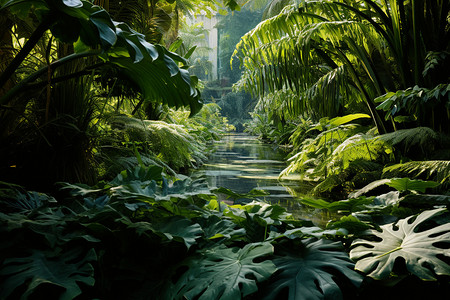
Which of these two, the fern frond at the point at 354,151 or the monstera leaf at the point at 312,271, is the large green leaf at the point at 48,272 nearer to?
the monstera leaf at the point at 312,271

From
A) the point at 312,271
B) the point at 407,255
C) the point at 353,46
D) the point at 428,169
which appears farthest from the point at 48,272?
the point at 353,46

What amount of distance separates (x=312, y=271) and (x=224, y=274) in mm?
216

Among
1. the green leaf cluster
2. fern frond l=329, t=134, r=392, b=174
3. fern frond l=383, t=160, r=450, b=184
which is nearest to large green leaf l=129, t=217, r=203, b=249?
the green leaf cluster

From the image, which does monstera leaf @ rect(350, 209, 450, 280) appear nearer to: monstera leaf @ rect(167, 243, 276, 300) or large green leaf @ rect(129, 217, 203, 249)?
monstera leaf @ rect(167, 243, 276, 300)

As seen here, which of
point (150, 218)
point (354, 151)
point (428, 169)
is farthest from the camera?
point (354, 151)

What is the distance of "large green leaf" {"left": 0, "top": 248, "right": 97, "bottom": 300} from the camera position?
0.75 metres

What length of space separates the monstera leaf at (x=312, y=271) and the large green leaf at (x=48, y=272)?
0.44 metres

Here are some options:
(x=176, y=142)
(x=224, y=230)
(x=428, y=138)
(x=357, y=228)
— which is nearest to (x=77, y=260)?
(x=224, y=230)

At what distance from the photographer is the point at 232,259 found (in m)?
0.90

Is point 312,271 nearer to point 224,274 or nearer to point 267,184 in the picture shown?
point 224,274

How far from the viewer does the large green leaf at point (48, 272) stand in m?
0.75

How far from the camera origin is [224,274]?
822 mm

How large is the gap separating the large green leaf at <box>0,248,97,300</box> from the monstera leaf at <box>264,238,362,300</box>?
1.44 ft

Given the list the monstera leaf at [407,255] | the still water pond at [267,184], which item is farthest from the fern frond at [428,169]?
the monstera leaf at [407,255]
